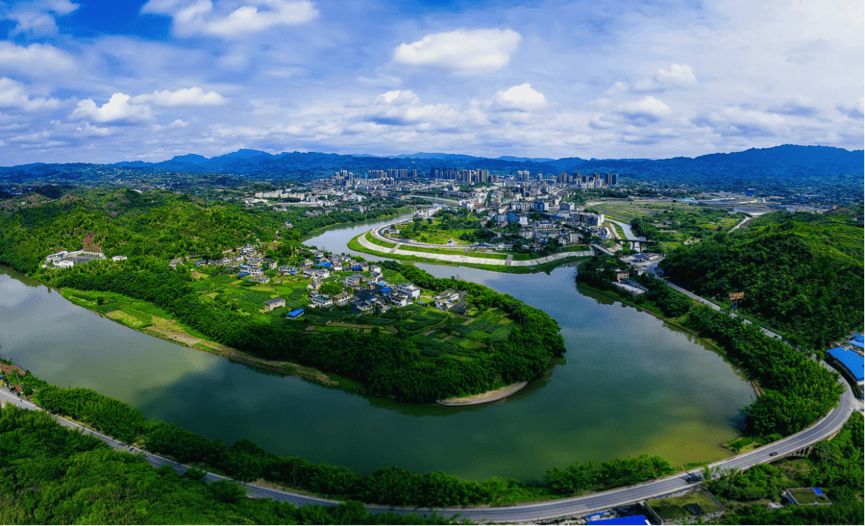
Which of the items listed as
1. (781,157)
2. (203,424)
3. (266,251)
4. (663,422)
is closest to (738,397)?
(663,422)

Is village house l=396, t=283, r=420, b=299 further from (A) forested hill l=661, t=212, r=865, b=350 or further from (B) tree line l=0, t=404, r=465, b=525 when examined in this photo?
(A) forested hill l=661, t=212, r=865, b=350

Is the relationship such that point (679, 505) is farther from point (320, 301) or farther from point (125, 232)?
point (125, 232)

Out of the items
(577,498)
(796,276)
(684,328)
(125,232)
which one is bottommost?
(577,498)

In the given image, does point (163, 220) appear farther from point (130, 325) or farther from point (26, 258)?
point (130, 325)

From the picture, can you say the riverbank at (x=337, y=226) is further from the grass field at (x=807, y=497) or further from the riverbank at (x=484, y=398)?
the grass field at (x=807, y=497)

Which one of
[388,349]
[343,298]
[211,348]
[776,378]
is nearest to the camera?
[776,378]

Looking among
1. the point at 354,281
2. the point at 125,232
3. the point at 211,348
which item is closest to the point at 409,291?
the point at 354,281

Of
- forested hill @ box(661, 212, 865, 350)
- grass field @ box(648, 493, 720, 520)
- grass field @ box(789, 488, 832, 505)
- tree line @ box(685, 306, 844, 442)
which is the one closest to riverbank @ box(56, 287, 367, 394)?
grass field @ box(648, 493, 720, 520)
